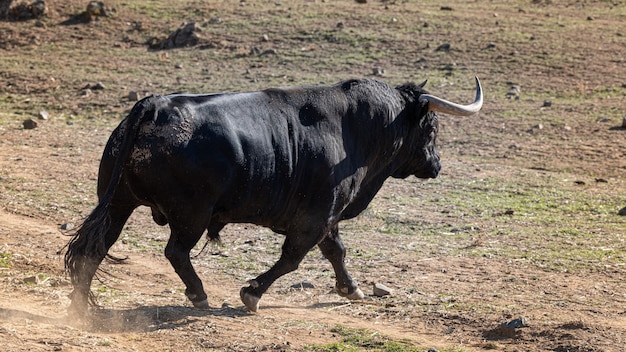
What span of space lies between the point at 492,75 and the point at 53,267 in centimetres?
1137

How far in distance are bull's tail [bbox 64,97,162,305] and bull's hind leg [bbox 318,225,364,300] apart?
201cm

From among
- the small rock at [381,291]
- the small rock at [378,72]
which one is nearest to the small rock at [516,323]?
the small rock at [381,291]

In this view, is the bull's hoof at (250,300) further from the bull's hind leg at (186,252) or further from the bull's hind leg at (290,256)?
the bull's hind leg at (186,252)

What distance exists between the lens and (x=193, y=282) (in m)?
7.57

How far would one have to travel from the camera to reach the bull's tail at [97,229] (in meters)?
6.99

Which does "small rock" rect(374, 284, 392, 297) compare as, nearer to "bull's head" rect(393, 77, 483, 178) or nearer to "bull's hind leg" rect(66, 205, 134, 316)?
"bull's head" rect(393, 77, 483, 178)

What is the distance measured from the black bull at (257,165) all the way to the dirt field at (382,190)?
1.58 feet

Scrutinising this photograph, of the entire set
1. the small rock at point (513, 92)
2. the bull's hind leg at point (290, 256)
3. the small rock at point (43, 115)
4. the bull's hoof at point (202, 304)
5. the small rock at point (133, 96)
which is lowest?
the small rock at point (43, 115)

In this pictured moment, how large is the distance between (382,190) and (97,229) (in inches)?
229

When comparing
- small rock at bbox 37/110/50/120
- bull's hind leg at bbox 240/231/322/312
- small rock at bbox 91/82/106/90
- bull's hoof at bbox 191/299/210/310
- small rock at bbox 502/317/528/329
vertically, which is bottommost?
small rock at bbox 37/110/50/120

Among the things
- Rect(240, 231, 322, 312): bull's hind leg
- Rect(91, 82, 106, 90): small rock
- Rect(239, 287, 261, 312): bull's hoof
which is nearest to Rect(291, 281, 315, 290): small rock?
Rect(240, 231, 322, 312): bull's hind leg

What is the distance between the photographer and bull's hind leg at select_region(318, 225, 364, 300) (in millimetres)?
8508

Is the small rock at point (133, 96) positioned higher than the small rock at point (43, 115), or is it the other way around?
the small rock at point (133, 96)

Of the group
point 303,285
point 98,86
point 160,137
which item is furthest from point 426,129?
point 98,86
